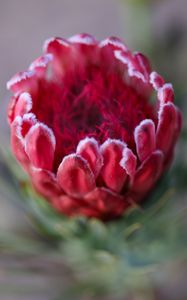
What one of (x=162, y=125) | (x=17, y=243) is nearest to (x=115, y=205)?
(x=162, y=125)

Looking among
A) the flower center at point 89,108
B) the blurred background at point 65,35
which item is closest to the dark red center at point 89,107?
the flower center at point 89,108

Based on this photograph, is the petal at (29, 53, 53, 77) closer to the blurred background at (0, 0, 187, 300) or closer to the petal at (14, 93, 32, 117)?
the petal at (14, 93, 32, 117)

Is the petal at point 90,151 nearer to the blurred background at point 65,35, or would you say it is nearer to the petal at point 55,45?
the petal at point 55,45

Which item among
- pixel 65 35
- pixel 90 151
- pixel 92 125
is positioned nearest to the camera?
pixel 90 151

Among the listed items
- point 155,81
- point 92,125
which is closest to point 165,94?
point 155,81

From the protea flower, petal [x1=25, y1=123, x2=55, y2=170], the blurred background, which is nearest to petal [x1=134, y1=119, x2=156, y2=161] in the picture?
the protea flower

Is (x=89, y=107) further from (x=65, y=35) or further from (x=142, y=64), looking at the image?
(x=65, y=35)
